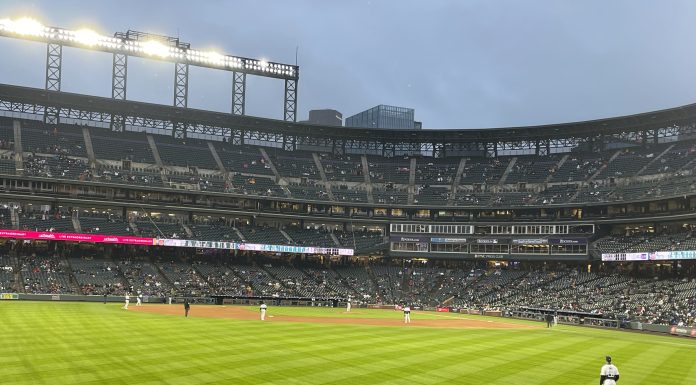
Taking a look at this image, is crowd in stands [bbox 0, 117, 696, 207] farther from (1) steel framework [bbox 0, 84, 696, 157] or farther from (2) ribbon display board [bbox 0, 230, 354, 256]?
(2) ribbon display board [bbox 0, 230, 354, 256]

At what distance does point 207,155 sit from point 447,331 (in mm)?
61885

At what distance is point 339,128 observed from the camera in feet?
342

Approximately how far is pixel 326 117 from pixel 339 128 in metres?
70.2

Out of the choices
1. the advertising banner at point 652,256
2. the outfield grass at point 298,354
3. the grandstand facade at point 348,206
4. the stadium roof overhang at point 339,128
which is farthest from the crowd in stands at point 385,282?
the stadium roof overhang at point 339,128

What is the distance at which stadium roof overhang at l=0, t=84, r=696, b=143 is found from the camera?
85.4m

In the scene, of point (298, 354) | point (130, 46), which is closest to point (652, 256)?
point (298, 354)

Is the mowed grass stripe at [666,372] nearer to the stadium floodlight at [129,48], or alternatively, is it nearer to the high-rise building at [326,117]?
the stadium floodlight at [129,48]

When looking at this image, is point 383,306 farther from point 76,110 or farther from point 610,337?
point 76,110

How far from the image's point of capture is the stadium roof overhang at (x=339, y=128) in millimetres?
85438

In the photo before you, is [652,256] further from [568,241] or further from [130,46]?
[130,46]

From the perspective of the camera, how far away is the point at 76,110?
300 feet

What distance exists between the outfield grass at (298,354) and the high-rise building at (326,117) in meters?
129

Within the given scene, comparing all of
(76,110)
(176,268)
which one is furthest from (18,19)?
(176,268)

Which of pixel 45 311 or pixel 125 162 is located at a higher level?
pixel 125 162
